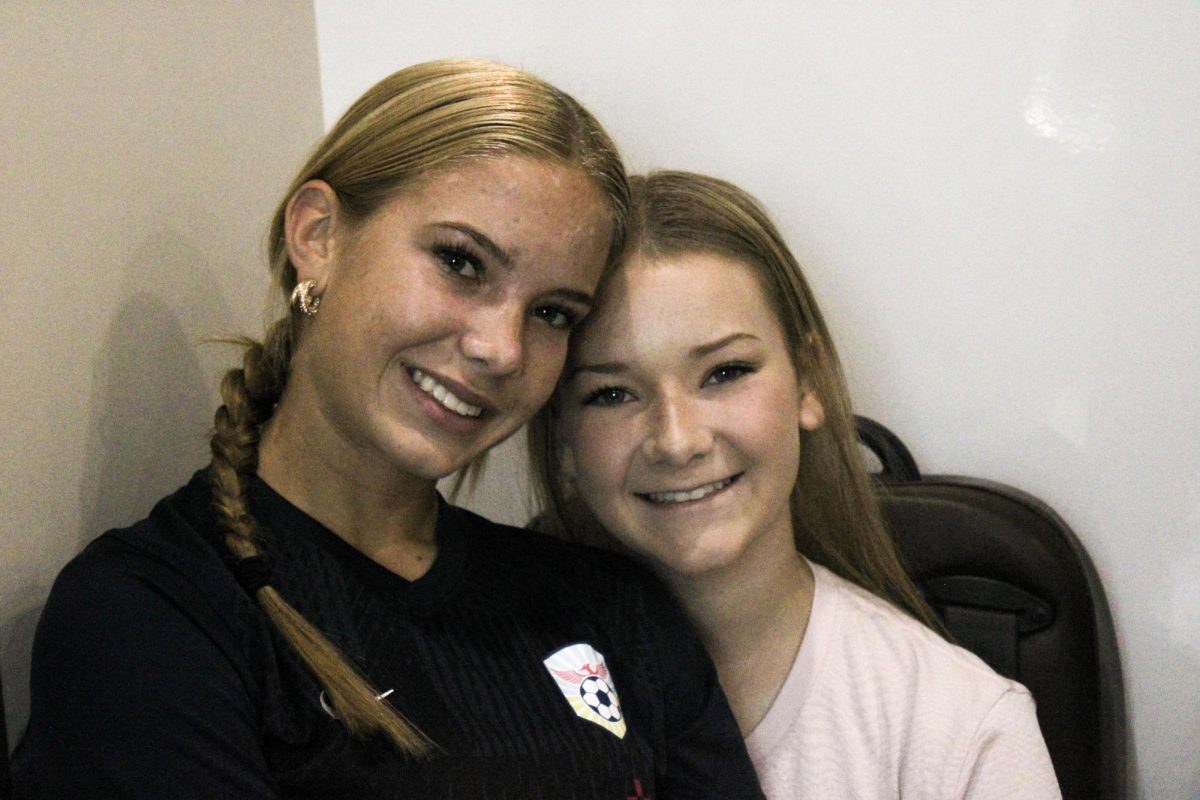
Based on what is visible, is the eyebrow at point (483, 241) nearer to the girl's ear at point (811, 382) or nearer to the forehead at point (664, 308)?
the forehead at point (664, 308)

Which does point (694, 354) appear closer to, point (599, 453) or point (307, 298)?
point (599, 453)

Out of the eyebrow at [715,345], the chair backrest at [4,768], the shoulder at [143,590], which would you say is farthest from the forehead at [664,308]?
the chair backrest at [4,768]

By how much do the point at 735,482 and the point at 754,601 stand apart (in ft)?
0.53

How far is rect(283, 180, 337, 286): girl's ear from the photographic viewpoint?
3.62 ft

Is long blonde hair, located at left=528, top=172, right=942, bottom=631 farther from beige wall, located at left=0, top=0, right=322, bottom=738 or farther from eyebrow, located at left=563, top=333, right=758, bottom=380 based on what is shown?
beige wall, located at left=0, top=0, right=322, bottom=738

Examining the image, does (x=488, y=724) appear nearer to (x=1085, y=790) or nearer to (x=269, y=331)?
(x=269, y=331)

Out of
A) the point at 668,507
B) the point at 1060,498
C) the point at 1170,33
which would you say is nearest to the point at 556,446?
the point at 668,507

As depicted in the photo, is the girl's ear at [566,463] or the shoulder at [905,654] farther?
the girl's ear at [566,463]

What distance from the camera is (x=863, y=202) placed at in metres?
1.55

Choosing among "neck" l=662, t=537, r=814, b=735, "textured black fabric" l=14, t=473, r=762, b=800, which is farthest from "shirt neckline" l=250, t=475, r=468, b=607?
"neck" l=662, t=537, r=814, b=735

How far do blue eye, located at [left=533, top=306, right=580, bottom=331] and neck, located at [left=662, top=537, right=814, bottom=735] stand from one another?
0.37 m

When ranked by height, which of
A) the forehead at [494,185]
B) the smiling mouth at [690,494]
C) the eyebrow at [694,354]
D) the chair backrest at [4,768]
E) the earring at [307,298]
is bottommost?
the chair backrest at [4,768]

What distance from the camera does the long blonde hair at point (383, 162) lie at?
982 millimetres

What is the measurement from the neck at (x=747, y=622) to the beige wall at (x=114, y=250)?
0.64 meters
